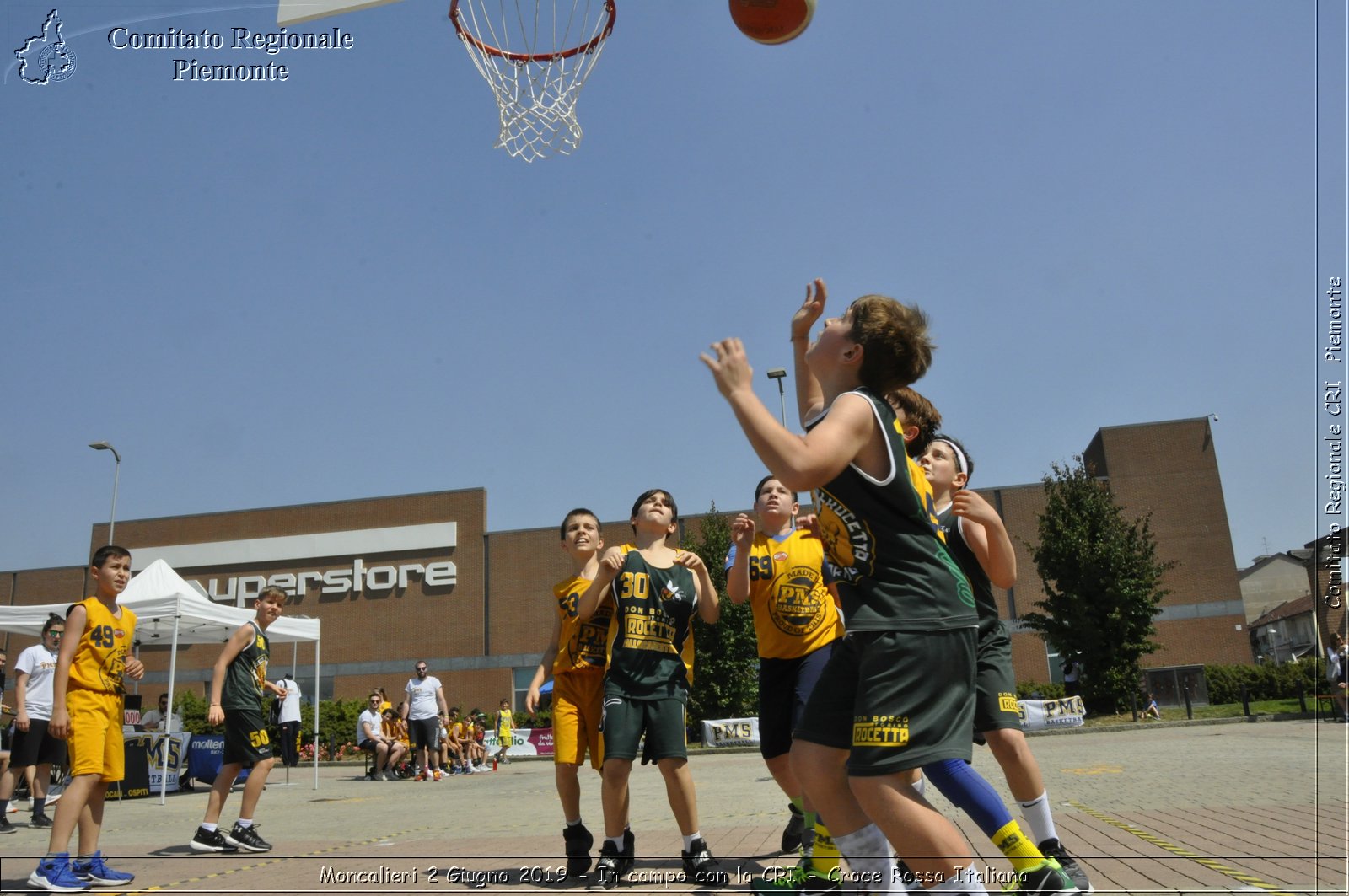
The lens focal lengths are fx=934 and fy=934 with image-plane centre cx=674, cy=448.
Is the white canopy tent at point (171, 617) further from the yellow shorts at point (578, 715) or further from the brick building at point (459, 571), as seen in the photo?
the brick building at point (459, 571)

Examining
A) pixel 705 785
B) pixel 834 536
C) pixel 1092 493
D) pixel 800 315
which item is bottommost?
pixel 705 785

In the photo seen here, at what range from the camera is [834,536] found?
300cm

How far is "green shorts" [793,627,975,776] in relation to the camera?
2.55 m

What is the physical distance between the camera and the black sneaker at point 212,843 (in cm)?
711

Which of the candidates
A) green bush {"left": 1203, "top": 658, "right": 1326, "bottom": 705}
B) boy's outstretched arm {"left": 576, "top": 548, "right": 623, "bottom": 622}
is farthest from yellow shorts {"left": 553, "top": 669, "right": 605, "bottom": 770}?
green bush {"left": 1203, "top": 658, "right": 1326, "bottom": 705}

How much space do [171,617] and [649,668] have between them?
13.9 metres

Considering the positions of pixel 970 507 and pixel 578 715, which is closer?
pixel 970 507

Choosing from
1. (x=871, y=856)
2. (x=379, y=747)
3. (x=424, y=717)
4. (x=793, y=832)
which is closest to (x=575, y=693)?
(x=793, y=832)

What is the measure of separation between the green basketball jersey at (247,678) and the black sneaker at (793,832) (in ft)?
14.9

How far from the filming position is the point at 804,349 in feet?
11.7

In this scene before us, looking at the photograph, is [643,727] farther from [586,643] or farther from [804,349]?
[804,349]

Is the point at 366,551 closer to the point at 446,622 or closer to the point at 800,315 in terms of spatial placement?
the point at 446,622

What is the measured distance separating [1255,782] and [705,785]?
6669 mm

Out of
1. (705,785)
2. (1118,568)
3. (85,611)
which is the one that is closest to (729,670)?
(1118,568)
